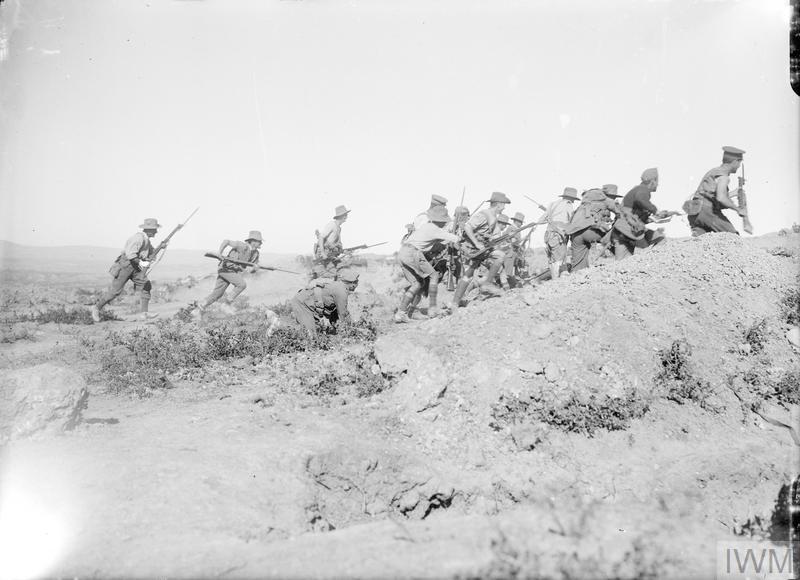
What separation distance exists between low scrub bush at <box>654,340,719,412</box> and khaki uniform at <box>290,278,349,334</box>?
420 cm

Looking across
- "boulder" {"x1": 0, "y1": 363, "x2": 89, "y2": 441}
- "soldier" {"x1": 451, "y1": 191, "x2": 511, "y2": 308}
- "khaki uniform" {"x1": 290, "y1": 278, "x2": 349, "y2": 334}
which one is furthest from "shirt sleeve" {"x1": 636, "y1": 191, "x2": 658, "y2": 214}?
"boulder" {"x1": 0, "y1": 363, "x2": 89, "y2": 441}

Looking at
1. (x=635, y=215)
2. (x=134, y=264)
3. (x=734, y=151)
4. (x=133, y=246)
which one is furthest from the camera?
(x=134, y=264)

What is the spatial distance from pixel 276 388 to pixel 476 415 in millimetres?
2341

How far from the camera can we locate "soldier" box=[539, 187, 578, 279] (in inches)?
405

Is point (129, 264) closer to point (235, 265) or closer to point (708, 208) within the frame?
point (235, 265)

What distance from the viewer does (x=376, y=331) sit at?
8023 mm

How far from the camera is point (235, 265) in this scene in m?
10.6

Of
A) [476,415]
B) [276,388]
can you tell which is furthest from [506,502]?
[276,388]

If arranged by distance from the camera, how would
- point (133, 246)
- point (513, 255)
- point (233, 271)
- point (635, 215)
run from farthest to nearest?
point (513, 255), point (233, 271), point (133, 246), point (635, 215)

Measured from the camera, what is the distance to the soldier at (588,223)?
875 cm

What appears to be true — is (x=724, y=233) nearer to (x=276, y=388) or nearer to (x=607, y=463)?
(x=607, y=463)

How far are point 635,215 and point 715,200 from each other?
4.51 feet

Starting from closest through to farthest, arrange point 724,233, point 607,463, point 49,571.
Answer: point 49,571
point 607,463
point 724,233

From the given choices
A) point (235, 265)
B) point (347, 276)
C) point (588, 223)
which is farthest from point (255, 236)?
point (588, 223)
